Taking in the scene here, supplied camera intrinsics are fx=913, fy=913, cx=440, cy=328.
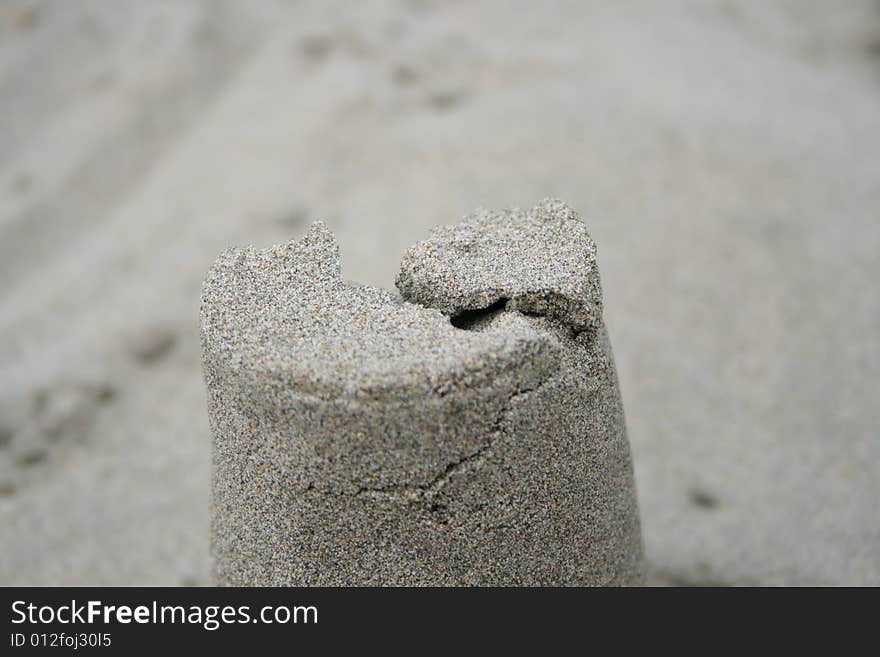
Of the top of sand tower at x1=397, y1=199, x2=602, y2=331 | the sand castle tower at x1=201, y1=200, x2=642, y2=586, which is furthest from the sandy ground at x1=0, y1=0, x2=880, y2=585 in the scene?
the top of sand tower at x1=397, y1=199, x2=602, y2=331

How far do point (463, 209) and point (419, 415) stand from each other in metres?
2.10

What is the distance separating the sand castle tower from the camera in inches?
52.9

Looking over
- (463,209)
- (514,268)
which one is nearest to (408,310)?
(514,268)

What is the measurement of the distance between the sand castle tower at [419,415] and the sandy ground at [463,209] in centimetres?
105

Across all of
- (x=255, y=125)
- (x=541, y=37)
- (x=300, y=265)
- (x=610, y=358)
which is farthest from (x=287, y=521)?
(x=541, y=37)

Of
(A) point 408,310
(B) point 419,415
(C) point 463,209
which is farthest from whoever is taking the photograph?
(C) point 463,209

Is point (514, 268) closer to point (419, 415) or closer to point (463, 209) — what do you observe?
point (419, 415)

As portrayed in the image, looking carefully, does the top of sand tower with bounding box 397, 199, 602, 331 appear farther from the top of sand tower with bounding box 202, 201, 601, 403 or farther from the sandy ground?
the sandy ground

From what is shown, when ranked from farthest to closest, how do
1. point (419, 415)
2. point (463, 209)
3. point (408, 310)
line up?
point (463, 209)
point (408, 310)
point (419, 415)

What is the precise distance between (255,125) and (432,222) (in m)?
1.17

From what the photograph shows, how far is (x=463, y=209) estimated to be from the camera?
335 centimetres

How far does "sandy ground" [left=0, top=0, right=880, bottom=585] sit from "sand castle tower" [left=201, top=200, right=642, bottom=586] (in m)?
1.05

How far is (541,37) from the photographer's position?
420cm

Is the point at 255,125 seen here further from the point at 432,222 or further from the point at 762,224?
the point at 762,224
